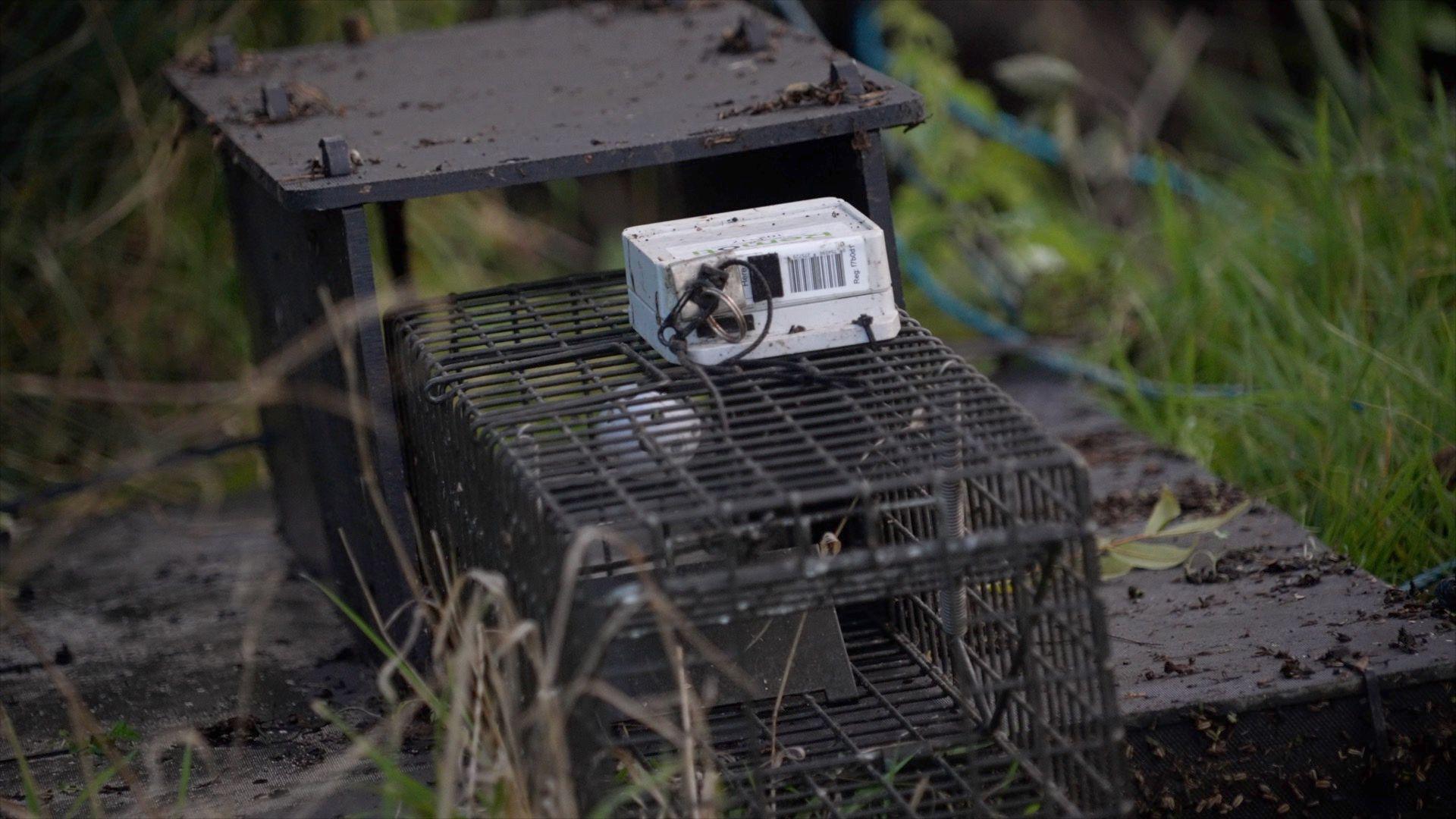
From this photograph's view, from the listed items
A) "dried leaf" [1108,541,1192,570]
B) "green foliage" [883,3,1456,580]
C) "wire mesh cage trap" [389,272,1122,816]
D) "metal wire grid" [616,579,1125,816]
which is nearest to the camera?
"wire mesh cage trap" [389,272,1122,816]

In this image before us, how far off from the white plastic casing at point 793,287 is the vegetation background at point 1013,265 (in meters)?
1.07

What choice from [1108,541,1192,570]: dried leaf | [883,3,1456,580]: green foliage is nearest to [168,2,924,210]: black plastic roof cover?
[1108,541,1192,570]: dried leaf

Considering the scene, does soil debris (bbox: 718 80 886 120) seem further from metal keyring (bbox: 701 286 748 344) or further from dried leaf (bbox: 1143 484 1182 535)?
dried leaf (bbox: 1143 484 1182 535)

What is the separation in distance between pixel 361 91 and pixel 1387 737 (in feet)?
6.69

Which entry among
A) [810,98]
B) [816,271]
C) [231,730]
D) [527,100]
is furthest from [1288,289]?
[231,730]

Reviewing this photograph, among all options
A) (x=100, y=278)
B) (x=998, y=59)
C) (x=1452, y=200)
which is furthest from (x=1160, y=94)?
(x=100, y=278)

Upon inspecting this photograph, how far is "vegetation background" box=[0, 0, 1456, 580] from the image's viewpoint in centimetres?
310

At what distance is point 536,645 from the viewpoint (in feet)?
5.69

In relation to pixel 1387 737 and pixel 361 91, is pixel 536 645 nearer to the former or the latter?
pixel 1387 737

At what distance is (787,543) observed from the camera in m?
2.47

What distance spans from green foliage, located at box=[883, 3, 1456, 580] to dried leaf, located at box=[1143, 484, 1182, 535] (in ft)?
0.89

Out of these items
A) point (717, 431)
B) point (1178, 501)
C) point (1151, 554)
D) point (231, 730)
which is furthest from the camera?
point (1178, 501)

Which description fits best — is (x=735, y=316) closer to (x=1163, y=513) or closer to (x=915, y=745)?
(x=915, y=745)

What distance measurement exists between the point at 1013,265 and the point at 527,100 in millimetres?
1933
